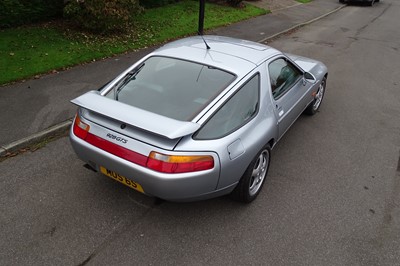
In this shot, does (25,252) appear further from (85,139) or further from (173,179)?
(173,179)

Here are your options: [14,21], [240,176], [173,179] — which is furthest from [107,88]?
[14,21]

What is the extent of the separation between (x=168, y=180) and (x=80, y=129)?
1117mm

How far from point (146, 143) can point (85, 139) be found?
703 mm

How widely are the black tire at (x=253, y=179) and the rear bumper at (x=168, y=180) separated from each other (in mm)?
316

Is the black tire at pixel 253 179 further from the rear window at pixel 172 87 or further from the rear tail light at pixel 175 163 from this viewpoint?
the rear window at pixel 172 87

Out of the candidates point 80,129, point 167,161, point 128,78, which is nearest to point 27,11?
point 128,78

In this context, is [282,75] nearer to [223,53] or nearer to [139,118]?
[223,53]

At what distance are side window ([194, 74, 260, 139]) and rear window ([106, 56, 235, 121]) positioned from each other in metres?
0.16

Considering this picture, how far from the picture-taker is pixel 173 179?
265 cm

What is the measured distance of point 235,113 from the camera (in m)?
3.13

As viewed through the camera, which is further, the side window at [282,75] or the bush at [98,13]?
the bush at [98,13]

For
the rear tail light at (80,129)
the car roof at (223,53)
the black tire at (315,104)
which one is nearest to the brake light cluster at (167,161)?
the rear tail light at (80,129)

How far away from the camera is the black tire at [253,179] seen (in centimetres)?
319

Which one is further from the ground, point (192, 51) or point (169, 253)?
point (192, 51)
